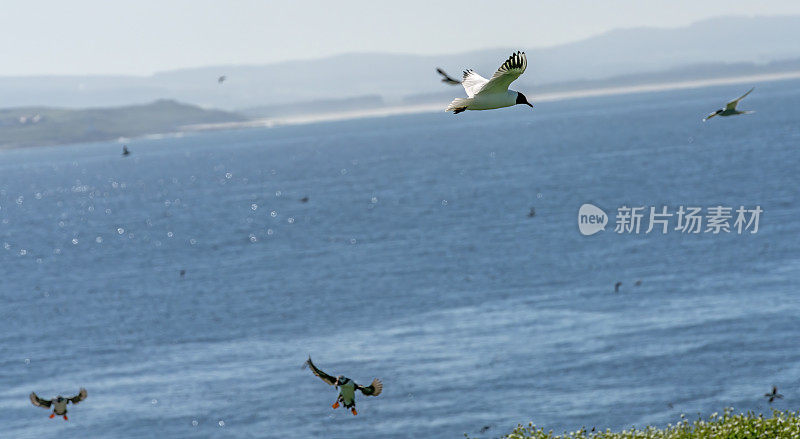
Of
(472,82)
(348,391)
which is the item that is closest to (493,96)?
(472,82)

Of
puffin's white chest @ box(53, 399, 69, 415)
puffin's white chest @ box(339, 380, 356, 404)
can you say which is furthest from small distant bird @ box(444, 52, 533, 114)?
puffin's white chest @ box(53, 399, 69, 415)

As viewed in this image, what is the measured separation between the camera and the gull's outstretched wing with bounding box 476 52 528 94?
13.6 m

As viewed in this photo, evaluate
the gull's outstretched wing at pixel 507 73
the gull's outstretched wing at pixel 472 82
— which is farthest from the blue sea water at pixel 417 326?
the gull's outstretched wing at pixel 507 73

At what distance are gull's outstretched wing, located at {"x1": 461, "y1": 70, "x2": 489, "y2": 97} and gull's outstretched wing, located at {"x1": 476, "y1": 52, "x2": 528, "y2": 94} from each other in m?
0.27

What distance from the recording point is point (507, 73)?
46.0 ft

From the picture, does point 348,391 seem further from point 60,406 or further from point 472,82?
point 60,406

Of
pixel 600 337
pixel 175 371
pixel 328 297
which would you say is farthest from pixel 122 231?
pixel 600 337

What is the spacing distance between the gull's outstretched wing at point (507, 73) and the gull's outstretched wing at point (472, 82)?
0.27 m

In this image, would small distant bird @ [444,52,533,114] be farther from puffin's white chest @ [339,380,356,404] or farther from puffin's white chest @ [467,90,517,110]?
puffin's white chest @ [339,380,356,404]

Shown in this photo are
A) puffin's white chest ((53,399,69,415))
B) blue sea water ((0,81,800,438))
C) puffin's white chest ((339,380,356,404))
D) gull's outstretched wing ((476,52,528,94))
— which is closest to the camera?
gull's outstretched wing ((476,52,528,94))

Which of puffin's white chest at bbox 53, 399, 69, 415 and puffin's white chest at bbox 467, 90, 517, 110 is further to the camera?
puffin's white chest at bbox 53, 399, 69, 415

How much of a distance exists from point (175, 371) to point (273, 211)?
10404cm

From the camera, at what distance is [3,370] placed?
77.3 m

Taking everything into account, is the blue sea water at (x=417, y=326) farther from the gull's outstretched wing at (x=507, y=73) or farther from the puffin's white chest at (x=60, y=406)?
the gull's outstretched wing at (x=507, y=73)
